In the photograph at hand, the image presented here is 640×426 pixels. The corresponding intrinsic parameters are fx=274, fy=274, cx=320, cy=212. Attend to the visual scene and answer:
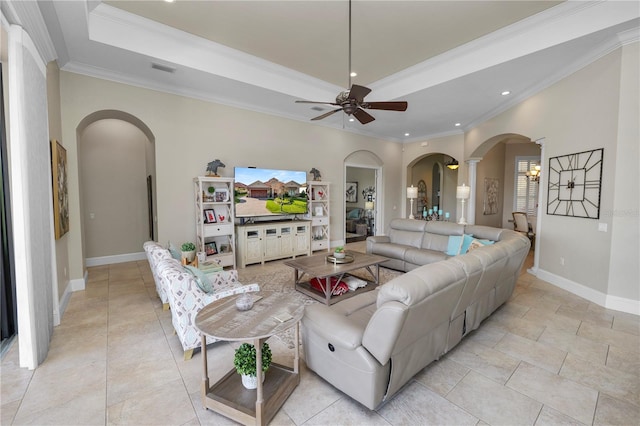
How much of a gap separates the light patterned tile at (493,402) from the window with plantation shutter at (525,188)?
27.5 ft

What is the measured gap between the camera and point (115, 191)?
232 inches

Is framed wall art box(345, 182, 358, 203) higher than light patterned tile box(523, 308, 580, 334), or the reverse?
framed wall art box(345, 182, 358, 203)

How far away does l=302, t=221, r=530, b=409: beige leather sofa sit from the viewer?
1688 mm

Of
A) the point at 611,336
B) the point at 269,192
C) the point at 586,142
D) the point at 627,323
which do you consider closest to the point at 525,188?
the point at 586,142

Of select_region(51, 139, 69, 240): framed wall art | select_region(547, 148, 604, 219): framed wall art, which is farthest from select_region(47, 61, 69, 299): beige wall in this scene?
select_region(547, 148, 604, 219): framed wall art

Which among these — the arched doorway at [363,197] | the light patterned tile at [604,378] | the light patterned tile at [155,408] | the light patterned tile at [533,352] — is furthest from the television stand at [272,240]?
the light patterned tile at [604,378]

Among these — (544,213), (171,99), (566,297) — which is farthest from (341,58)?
(566,297)

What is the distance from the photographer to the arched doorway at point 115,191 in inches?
220

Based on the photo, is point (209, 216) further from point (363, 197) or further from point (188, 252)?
point (363, 197)

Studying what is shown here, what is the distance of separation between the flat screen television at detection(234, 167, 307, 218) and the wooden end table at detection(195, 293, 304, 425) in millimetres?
3643

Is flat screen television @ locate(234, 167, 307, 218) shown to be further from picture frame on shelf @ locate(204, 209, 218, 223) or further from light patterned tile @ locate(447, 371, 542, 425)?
light patterned tile @ locate(447, 371, 542, 425)

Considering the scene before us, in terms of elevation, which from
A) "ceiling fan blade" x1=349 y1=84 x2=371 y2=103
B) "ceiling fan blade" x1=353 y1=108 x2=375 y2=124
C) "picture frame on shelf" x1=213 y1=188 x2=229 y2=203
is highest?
"ceiling fan blade" x1=349 y1=84 x2=371 y2=103

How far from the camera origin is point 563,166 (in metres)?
4.36

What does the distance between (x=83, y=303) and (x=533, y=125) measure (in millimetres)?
7743
